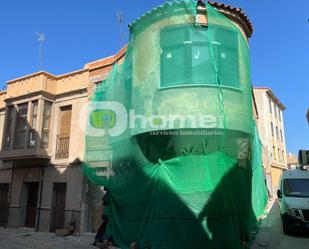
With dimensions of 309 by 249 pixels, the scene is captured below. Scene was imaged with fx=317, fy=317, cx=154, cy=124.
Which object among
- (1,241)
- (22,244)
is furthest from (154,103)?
(1,241)

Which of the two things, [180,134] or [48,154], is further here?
[48,154]

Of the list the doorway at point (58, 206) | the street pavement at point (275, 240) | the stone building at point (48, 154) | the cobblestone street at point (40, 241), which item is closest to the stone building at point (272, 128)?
the street pavement at point (275, 240)

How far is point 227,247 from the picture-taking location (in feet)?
25.5

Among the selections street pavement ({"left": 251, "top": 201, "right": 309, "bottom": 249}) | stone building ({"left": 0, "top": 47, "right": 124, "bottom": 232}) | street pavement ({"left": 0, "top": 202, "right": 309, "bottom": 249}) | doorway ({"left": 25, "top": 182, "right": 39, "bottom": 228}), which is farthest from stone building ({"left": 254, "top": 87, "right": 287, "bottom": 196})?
doorway ({"left": 25, "top": 182, "right": 39, "bottom": 228})

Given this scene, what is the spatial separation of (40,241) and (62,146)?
468cm

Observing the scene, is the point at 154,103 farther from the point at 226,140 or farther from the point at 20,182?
the point at 20,182

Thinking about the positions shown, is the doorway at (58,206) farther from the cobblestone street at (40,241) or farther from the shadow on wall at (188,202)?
the shadow on wall at (188,202)

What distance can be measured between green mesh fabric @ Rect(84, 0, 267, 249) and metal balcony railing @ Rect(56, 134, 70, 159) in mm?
4558

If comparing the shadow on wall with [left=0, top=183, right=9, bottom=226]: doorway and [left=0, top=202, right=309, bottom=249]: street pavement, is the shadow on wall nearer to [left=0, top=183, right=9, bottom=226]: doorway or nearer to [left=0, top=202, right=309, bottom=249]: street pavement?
[left=0, top=202, right=309, bottom=249]: street pavement

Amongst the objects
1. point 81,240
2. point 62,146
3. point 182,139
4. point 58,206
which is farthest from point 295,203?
point 62,146

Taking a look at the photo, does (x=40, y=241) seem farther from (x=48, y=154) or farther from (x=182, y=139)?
(x=182, y=139)

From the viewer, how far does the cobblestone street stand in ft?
35.0

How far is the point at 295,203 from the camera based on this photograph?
1010 cm

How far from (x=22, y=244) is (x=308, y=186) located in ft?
33.5
